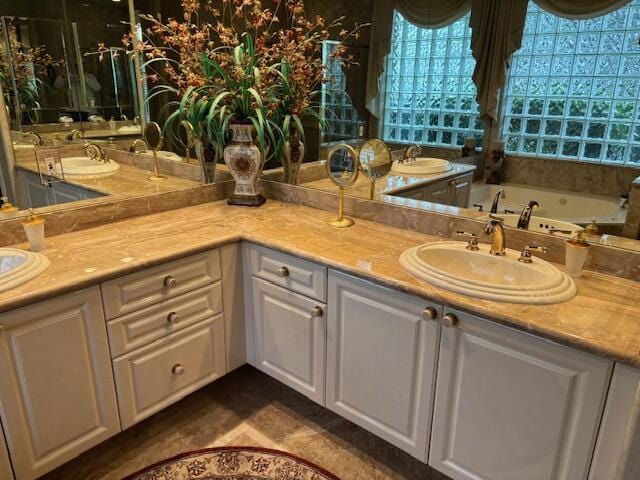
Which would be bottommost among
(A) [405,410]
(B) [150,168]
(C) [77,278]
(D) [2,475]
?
(D) [2,475]

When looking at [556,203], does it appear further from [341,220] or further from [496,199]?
[341,220]

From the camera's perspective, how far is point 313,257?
5.78 ft

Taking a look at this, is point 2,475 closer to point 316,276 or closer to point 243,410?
point 243,410

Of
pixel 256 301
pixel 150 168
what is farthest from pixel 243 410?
pixel 150 168

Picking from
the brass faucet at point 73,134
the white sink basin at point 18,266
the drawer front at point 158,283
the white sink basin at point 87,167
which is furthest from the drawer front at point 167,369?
the brass faucet at point 73,134

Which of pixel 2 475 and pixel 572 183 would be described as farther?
pixel 572 183

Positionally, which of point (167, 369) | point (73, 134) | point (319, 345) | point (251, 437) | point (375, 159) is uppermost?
point (73, 134)

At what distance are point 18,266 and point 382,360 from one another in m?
1.29

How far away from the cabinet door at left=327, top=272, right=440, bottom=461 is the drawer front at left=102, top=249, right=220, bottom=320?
0.55m

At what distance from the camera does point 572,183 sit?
1669 millimetres

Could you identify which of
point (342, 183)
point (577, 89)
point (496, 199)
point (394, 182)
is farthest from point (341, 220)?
point (577, 89)

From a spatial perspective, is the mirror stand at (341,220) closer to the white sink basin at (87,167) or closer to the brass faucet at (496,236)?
the brass faucet at (496,236)

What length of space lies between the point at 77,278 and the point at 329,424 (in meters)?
1.27

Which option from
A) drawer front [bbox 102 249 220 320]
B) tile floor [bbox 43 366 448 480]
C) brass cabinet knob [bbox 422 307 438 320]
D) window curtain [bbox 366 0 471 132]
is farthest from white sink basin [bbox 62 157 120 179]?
brass cabinet knob [bbox 422 307 438 320]
